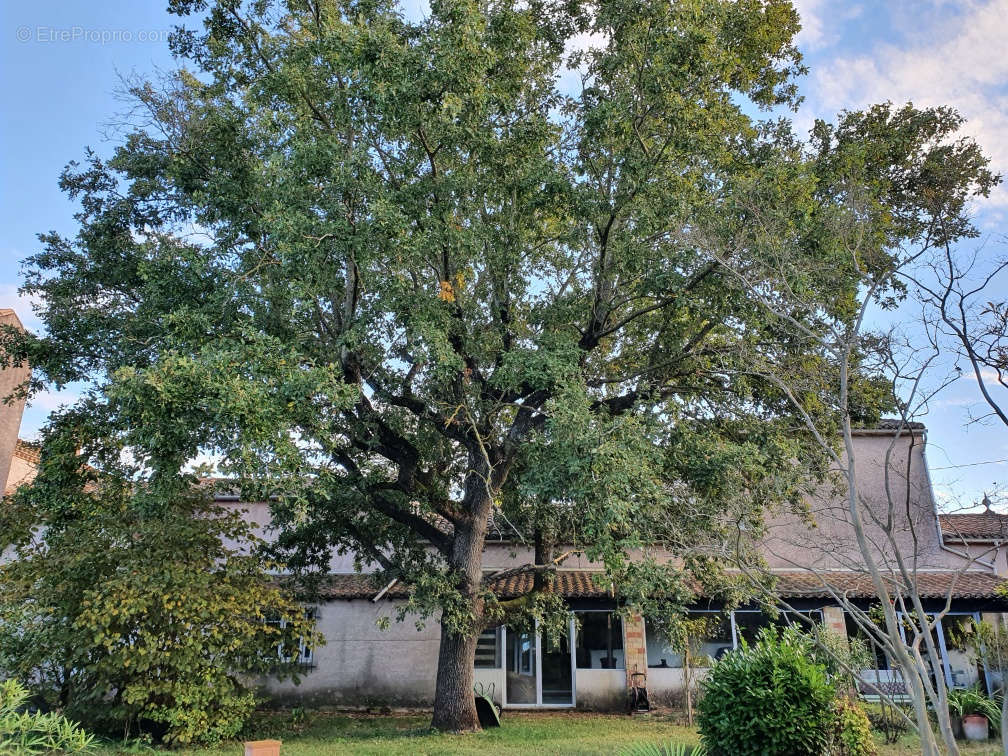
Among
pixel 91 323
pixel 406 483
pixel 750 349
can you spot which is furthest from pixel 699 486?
pixel 91 323

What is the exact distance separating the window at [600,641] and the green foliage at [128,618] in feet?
26.8

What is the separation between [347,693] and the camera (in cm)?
1666

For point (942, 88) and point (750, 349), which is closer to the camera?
point (942, 88)

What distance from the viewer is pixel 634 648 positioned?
16547 millimetres

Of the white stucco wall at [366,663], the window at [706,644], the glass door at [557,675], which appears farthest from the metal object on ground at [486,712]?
the window at [706,644]

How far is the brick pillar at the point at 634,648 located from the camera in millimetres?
16359

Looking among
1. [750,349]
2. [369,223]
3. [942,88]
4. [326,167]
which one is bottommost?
[750,349]

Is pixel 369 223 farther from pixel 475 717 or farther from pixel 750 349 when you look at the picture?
pixel 475 717

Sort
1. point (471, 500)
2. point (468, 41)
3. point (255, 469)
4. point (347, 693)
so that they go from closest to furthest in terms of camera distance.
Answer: point (255, 469) < point (468, 41) < point (471, 500) < point (347, 693)

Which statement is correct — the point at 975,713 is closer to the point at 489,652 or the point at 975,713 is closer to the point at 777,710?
the point at 777,710

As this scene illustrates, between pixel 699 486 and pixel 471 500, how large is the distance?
4.61 meters

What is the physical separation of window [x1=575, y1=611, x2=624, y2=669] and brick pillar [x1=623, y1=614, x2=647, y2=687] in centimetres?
18

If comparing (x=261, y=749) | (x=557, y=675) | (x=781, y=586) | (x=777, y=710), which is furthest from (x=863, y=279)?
(x=557, y=675)

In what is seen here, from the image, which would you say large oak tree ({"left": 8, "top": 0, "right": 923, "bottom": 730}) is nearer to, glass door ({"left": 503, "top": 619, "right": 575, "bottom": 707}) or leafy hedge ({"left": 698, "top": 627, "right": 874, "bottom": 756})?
leafy hedge ({"left": 698, "top": 627, "right": 874, "bottom": 756})
